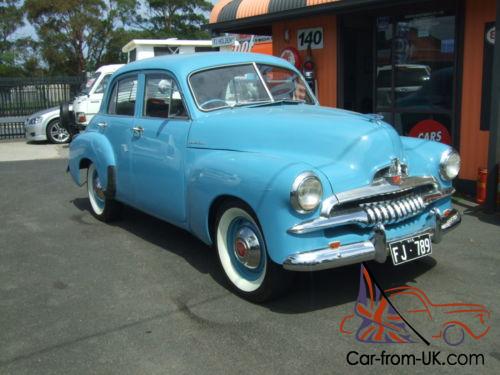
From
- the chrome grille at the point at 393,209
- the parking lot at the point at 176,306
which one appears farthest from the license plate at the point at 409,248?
the parking lot at the point at 176,306

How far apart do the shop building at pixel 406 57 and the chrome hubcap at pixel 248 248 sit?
363cm

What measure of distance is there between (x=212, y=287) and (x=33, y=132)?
12.1m

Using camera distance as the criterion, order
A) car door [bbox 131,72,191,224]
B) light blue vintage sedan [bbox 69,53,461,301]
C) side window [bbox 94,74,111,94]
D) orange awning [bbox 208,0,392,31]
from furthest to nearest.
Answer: side window [bbox 94,74,111,94], orange awning [bbox 208,0,392,31], car door [bbox 131,72,191,224], light blue vintage sedan [bbox 69,53,461,301]

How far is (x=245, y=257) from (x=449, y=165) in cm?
183

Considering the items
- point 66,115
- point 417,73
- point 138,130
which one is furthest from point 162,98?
point 66,115

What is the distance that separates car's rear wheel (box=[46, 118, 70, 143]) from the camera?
587 inches

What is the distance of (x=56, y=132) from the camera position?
49.2 feet

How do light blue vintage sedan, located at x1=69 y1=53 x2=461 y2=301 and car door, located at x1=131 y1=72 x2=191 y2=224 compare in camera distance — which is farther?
car door, located at x1=131 y1=72 x2=191 y2=224

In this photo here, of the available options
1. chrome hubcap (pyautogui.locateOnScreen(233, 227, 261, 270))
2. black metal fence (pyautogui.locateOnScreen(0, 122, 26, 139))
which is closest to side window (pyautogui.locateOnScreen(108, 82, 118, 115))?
chrome hubcap (pyautogui.locateOnScreen(233, 227, 261, 270))

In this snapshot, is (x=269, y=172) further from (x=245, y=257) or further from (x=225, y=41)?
(x=225, y=41)

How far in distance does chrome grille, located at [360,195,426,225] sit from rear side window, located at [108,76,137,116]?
296 centimetres

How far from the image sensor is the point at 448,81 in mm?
7512

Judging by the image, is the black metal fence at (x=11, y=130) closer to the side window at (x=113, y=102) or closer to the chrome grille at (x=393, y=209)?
the side window at (x=113, y=102)

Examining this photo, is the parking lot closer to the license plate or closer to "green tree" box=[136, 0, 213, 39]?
the license plate
